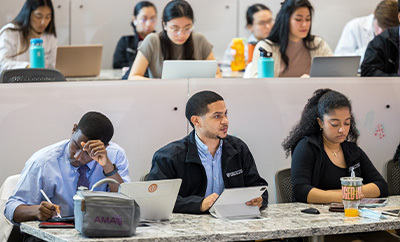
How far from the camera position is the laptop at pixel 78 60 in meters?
6.27

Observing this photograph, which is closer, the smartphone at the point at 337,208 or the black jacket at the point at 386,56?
the smartphone at the point at 337,208

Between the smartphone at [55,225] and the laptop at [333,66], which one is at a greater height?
the laptop at [333,66]

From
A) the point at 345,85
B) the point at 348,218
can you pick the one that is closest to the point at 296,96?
the point at 345,85

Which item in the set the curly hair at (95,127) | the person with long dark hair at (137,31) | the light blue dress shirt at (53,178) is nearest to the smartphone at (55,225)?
the light blue dress shirt at (53,178)

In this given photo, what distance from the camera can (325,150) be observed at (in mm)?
3996

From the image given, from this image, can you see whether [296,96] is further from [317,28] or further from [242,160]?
[317,28]

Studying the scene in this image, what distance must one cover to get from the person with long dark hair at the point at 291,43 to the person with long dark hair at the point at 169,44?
45cm

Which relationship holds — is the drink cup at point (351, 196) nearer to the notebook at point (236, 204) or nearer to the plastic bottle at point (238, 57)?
the notebook at point (236, 204)

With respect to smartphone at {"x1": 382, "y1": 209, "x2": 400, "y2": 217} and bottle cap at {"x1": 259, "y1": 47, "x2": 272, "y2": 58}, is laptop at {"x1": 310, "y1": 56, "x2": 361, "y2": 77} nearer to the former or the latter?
bottle cap at {"x1": 259, "y1": 47, "x2": 272, "y2": 58}

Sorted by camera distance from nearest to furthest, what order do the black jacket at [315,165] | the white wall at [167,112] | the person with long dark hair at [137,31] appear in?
the black jacket at [315,165]
the white wall at [167,112]
the person with long dark hair at [137,31]

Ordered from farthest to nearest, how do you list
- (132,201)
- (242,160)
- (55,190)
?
1. (242,160)
2. (55,190)
3. (132,201)

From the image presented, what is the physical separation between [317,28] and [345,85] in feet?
13.9

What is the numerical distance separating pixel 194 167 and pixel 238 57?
3325 millimetres

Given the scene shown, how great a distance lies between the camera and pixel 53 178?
3430mm
